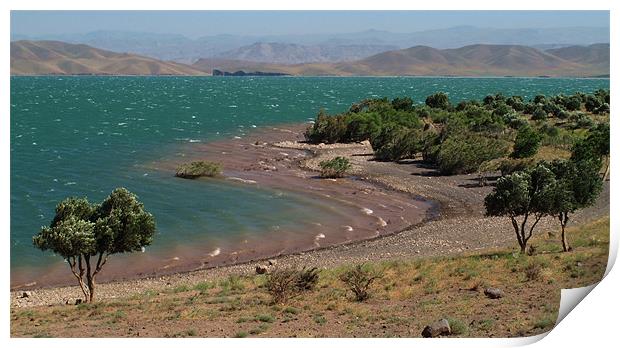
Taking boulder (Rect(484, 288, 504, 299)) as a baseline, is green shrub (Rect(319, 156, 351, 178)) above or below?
below

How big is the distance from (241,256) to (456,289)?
11660mm

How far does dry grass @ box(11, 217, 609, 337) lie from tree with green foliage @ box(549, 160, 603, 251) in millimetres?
1444

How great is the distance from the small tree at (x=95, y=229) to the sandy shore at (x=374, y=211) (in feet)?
11.3

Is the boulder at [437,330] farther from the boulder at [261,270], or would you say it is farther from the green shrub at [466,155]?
the green shrub at [466,155]

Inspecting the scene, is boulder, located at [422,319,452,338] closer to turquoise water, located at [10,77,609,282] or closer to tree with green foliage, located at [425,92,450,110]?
turquoise water, located at [10,77,609,282]

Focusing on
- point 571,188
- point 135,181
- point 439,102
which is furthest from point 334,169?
point 439,102

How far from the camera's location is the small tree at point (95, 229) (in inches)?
782

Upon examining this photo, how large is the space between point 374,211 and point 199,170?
14966 millimetres

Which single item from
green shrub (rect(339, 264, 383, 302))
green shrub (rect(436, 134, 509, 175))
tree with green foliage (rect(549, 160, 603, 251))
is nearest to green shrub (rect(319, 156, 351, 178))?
green shrub (rect(436, 134, 509, 175))

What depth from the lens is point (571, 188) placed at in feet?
82.2

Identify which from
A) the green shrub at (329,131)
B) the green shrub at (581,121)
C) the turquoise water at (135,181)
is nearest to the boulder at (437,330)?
the turquoise water at (135,181)

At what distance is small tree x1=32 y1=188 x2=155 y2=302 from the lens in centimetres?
1988

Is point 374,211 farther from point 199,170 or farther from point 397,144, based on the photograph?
point 397,144
